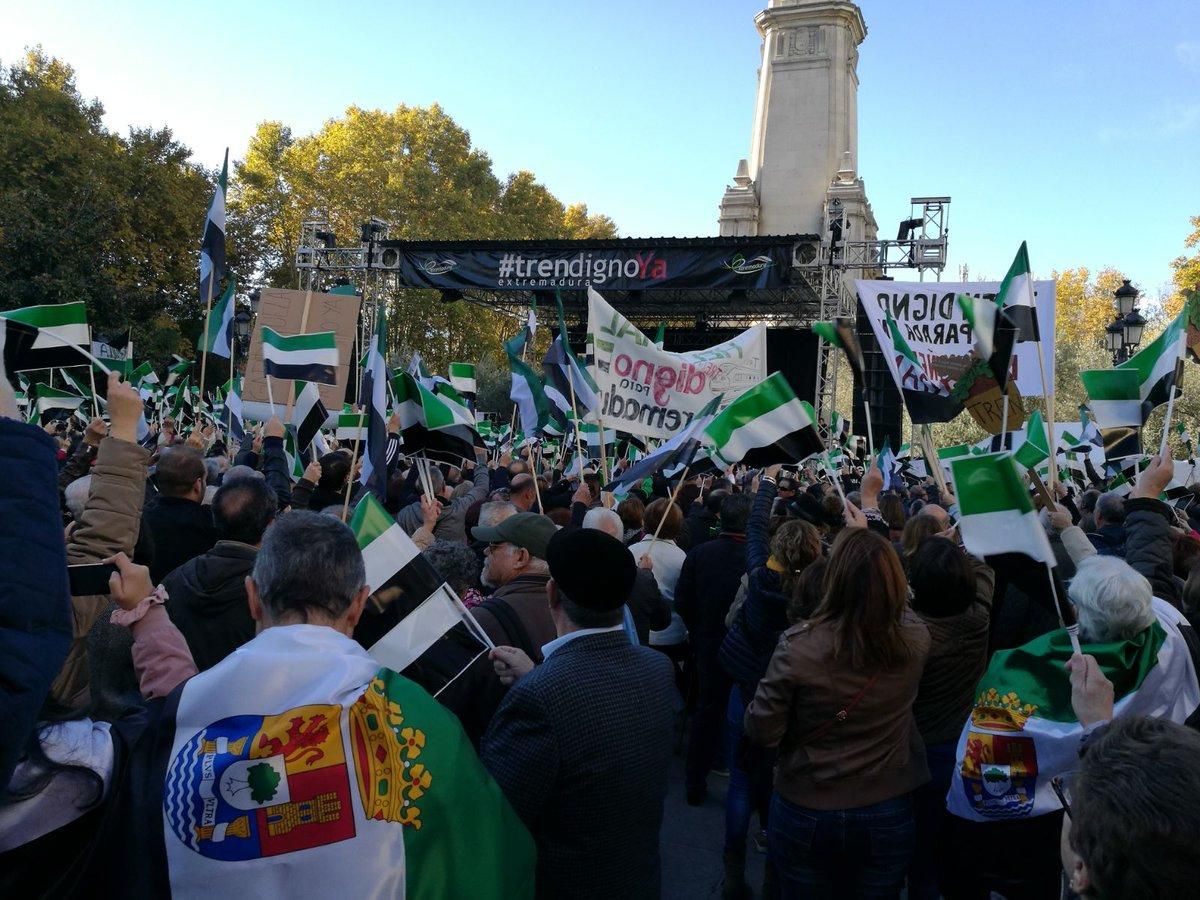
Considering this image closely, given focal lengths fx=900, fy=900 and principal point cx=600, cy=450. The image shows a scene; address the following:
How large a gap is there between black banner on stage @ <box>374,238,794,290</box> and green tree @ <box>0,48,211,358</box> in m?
9.78

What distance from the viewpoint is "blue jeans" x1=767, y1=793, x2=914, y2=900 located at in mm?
2816

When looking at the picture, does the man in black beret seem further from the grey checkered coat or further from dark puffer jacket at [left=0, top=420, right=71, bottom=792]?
dark puffer jacket at [left=0, top=420, right=71, bottom=792]

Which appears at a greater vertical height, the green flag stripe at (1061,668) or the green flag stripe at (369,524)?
the green flag stripe at (369,524)

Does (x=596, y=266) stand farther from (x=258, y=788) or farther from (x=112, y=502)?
(x=258, y=788)

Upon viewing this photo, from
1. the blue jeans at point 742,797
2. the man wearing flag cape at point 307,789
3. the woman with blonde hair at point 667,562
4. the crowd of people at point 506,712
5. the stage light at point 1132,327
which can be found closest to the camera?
the crowd of people at point 506,712

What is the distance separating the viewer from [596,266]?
1980 centimetres

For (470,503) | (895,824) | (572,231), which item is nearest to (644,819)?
(895,824)

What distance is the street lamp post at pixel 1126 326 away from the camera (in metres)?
10.2

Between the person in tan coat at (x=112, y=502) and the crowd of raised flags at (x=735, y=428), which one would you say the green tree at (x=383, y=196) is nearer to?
the crowd of raised flags at (x=735, y=428)

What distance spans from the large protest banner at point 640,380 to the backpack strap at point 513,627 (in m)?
3.79

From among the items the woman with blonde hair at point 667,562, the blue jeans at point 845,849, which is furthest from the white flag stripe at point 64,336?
the blue jeans at point 845,849

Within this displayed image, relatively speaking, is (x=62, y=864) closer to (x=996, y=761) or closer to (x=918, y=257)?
(x=996, y=761)

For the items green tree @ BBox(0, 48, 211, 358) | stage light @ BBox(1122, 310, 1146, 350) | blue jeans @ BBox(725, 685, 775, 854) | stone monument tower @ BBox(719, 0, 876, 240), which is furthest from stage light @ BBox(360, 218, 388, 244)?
blue jeans @ BBox(725, 685, 775, 854)

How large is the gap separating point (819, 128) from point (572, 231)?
20.3 m
